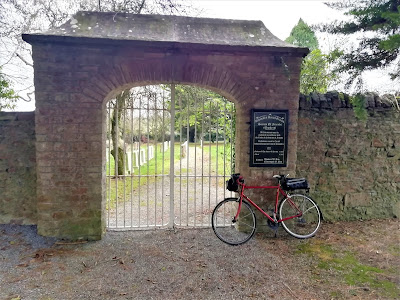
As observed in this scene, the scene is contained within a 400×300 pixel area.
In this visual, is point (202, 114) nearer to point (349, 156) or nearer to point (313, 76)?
point (349, 156)

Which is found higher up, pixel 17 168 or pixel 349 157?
pixel 349 157

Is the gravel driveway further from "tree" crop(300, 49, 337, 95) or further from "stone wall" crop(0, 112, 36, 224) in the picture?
"tree" crop(300, 49, 337, 95)

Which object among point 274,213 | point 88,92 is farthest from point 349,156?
point 88,92

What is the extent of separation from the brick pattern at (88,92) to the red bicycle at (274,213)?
4.52ft

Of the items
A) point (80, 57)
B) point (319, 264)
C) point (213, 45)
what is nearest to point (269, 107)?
point (213, 45)

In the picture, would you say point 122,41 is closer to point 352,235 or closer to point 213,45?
Result: point 213,45

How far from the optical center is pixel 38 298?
272 cm

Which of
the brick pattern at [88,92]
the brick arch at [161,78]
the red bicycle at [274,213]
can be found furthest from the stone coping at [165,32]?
the red bicycle at [274,213]

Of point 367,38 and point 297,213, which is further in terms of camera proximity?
point 297,213

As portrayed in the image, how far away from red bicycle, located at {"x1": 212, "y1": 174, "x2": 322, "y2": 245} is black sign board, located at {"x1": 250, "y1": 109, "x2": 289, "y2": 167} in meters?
0.32

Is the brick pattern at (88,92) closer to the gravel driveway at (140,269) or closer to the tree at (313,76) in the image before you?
the gravel driveway at (140,269)

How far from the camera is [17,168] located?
4.32 m

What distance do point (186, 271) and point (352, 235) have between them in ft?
9.80

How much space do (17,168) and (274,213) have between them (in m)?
4.29
